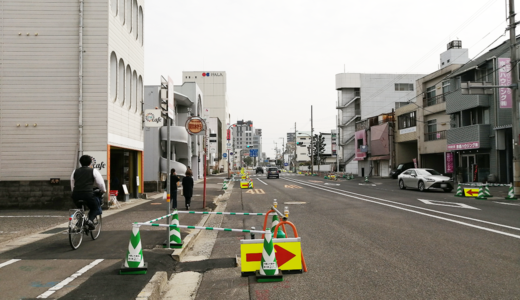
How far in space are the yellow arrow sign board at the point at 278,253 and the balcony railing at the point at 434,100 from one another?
38.0 m

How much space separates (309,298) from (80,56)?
1446 cm

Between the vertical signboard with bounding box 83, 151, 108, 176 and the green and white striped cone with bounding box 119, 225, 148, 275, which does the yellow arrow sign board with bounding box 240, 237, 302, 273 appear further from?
the vertical signboard with bounding box 83, 151, 108, 176

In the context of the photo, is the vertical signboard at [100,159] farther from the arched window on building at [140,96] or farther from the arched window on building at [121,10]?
the arched window on building at [121,10]

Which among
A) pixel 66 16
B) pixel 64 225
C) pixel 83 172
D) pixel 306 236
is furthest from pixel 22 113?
pixel 306 236

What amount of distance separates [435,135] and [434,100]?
3.63m

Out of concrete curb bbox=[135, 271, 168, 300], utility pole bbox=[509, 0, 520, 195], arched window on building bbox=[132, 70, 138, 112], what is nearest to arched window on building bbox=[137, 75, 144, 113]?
arched window on building bbox=[132, 70, 138, 112]

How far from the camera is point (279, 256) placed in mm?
6082

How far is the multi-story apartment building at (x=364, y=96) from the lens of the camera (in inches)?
2975

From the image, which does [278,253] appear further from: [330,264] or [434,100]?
[434,100]

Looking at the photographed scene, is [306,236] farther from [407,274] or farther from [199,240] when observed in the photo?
[407,274]

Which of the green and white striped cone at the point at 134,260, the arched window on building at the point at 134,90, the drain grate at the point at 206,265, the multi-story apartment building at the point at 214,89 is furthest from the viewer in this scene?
the multi-story apartment building at the point at 214,89

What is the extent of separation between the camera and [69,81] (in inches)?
629

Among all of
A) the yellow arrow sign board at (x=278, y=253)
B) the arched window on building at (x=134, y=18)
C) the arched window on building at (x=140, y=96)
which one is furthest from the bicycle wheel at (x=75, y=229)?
the arched window on building at (x=134, y=18)

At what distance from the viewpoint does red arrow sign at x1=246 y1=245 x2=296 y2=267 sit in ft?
19.9
